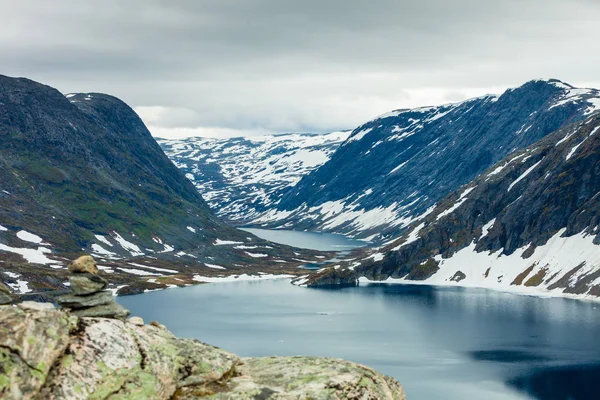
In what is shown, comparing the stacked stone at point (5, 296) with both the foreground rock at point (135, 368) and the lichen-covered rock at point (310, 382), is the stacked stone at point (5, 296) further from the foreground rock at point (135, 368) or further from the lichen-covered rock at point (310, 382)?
the lichen-covered rock at point (310, 382)

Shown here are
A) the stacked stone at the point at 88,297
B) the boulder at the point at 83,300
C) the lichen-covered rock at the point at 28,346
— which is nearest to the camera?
the lichen-covered rock at the point at 28,346

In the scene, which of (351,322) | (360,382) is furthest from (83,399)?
(351,322)

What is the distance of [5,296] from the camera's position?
20734 mm

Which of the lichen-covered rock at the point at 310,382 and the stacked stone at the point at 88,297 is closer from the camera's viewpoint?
the lichen-covered rock at the point at 310,382

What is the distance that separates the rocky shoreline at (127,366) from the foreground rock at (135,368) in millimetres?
24

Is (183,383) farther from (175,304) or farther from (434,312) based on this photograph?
(175,304)

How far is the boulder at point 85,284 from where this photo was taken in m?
22.4

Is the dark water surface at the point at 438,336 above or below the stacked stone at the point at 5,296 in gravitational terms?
A: below

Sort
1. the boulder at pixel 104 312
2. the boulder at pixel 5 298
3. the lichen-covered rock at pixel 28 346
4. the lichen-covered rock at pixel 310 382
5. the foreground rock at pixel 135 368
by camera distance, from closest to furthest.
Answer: the lichen-covered rock at pixel 28 346 < the foreground rock at pixel 135 368 < the lichen-covered rock at pixel 310 382 < the boulder at pixel 5 298 < the boulder at pixel 104 312

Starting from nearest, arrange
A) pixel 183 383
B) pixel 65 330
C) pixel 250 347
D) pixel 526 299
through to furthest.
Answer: pixel 65 330 → pixel 183 383 → pixel 250 347 → pixel 526 299

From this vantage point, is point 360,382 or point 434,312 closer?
point 360,382

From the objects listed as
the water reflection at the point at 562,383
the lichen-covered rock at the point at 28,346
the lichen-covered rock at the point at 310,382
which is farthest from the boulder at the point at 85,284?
the water reflection at the point at 562,383

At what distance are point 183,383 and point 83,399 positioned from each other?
2920mm

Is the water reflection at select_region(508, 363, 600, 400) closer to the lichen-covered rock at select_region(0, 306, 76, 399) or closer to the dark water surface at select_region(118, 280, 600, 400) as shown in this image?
the dark water surface at select_region(118, 280, 600, 400)
